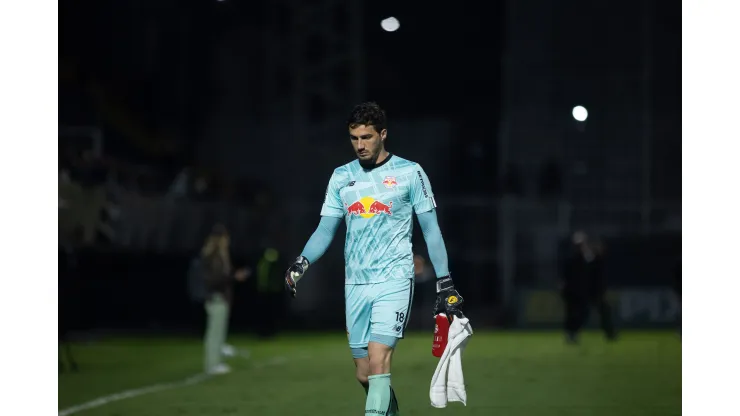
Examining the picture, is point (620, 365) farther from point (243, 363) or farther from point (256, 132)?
point (256, 132)

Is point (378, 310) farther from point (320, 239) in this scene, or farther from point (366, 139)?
point (366, 139)

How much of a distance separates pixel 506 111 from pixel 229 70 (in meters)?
7.21

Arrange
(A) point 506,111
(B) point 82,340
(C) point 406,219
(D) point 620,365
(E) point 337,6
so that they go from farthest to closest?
1. (A) point 506,111
2. (E) point 337,6
3. (B) point 82,340
4. (D) point 620,365
5. (C) point 406,219

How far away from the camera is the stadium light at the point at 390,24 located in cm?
2958

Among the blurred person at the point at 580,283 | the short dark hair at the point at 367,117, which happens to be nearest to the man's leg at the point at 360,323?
the short dark hair at the point at 367,117

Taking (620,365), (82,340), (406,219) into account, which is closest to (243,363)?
(620,365)

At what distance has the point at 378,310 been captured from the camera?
845cm

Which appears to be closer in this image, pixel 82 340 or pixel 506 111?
pixel 82 340

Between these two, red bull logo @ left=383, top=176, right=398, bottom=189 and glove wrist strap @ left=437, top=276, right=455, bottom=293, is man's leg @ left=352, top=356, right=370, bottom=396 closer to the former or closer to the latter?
glove wrist strap @ left=437, top=276, right=455, bottom=293

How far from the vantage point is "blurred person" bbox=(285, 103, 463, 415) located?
8422mm

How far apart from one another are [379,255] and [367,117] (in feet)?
2.85

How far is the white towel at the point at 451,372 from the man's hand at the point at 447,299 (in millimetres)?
124

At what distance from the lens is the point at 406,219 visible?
28.1 feet
